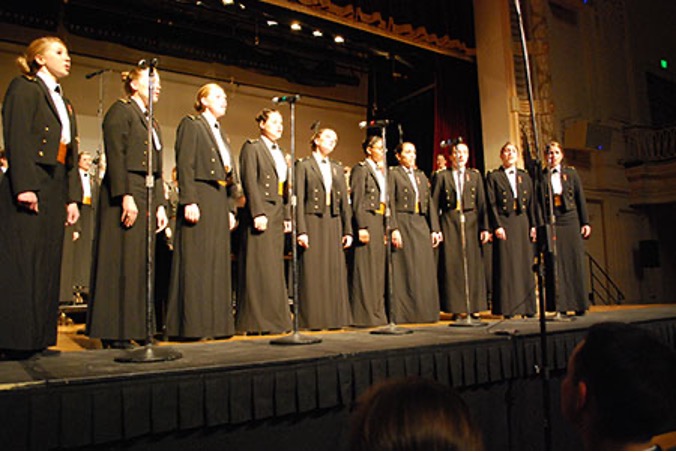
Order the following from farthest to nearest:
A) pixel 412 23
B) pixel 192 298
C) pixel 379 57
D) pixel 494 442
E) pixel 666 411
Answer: pixel 379 57 → pixel 412 23 → pixel 192 298 → pixel 494 442 → pixel 666 411

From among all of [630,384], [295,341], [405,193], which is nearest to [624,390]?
[630,384]

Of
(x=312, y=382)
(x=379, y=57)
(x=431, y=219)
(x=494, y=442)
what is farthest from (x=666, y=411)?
(x=379, y=57)

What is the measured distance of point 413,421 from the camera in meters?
0.84

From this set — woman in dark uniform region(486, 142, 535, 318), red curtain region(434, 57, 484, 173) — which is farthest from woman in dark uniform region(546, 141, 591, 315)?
red curtain region(434, 57, 484, 173)

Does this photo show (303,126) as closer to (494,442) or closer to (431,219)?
(431,219)

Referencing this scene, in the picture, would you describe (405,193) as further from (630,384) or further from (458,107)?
(458,107)

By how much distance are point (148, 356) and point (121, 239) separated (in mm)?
1044

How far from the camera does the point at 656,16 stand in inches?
531

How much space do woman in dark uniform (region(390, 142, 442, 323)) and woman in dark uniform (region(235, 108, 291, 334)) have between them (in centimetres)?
131

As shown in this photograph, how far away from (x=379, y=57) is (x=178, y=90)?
3701 mm

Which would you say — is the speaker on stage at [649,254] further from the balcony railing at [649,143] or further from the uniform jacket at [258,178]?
the uniform jacket at [258,178]

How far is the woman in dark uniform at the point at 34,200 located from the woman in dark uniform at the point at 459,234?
11.9 feet

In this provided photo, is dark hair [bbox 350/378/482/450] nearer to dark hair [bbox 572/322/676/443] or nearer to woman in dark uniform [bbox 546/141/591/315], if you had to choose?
dark hair [bbox 572/322/676/443]

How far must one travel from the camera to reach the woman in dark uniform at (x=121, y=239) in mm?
3213
